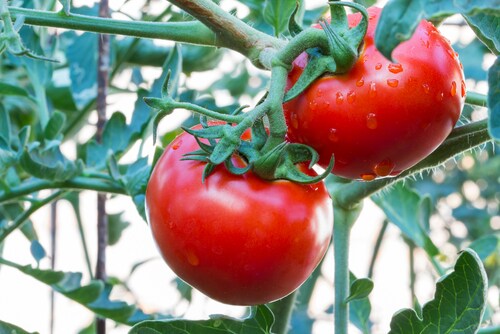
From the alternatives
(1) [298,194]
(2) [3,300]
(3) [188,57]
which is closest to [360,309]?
(1) [298,194]

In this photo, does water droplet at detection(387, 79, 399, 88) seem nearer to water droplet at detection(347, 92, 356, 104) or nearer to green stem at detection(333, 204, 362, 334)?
water droplet at detection(347, 92, 356, 104)

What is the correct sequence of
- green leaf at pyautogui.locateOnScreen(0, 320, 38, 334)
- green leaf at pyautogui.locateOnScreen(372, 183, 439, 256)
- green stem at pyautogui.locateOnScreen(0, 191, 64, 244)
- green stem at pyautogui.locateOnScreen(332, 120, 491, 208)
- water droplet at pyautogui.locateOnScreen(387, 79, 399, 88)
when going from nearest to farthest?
water droplet at pyautogui.locateOnScreen(387, 79, 399, 88)
green stem at pyautogui.locateOnScreen(332, 120, 491, 208)
green leaf at pyautogui.locateOnScreen(0, 320, 38, 334)
green stem at pyautogui.locateOnScreen(0, 191, 64, 244)
green leaf at pyautogui.locateOnScreen(372, 183, 439, 256)

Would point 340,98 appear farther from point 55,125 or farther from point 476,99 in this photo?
point 55,125

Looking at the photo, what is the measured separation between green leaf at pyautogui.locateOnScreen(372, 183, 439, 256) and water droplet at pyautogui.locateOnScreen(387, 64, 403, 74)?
0.56m

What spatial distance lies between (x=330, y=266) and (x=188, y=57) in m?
0.53

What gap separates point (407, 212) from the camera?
47.2 inches

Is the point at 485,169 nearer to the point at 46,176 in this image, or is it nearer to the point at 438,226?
the point at 438,226

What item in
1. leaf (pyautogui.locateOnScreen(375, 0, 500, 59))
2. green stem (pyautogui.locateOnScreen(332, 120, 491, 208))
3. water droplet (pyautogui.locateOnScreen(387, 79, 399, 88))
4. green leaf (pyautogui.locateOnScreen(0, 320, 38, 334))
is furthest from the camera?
green leaf (pyautogui.locateOnScreen(0, 320, 38, 334))

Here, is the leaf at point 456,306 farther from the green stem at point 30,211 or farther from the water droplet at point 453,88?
the green stem at point 30,211

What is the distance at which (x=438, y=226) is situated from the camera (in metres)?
2.22

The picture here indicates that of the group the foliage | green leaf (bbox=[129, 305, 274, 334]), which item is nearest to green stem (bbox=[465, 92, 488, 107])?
the foliage

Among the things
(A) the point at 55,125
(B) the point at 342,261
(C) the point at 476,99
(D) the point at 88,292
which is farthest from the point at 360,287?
(A) the point at 55,125

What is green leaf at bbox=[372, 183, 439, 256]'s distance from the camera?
1.19 m

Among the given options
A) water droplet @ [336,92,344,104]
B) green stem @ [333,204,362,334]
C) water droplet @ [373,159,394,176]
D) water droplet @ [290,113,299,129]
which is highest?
water droplet @ [336,92,344,104]
